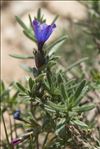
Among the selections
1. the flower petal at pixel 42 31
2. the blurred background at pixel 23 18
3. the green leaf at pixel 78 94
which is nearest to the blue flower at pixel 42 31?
the flower petal at pixel 42 31

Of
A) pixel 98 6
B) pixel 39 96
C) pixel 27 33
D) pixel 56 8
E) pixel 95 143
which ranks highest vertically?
pixel 56 8

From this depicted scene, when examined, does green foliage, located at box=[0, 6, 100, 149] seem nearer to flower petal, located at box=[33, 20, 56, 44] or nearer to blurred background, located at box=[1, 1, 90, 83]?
flower petal, located at box=[33, 20, 56, 44]

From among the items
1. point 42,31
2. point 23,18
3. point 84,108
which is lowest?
point 84,108

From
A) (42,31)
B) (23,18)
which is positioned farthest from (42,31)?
(23,18)

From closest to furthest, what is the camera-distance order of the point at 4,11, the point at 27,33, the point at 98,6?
the point at 27,33
the point at 98,6
the point at 4,11

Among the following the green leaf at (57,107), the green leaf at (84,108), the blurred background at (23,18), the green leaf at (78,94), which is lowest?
the green leaf at (84,108)

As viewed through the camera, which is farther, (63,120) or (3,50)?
(3,50)

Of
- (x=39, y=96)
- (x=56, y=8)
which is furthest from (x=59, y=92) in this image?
(x=56, y=8)

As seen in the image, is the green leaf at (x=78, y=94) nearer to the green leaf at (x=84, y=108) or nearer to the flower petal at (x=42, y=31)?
the green leaf at (x=84, y=108)

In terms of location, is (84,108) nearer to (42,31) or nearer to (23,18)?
(42,31)

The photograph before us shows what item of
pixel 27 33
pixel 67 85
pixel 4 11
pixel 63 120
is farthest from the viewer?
pixel 4 11

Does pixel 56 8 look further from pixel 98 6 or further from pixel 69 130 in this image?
pixel 69 130
